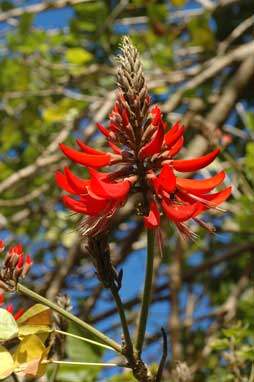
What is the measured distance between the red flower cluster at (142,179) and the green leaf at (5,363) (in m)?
0.17

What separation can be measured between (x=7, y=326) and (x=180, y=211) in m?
0.24

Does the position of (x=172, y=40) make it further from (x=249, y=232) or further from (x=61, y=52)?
(x=249, y=232)

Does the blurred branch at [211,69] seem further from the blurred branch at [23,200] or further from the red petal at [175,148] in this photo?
the red petal at [175,148]

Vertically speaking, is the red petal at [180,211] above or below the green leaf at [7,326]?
above

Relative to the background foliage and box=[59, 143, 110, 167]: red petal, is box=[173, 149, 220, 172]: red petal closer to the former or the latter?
box=[59, 143, 110, 167]: red petal

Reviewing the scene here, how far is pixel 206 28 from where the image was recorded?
2447mm

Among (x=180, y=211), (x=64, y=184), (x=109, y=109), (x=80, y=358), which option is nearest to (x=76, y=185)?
(x=64, y=184)

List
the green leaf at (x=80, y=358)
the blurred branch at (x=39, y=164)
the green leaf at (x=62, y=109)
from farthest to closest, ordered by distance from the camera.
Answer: the green leaf at (x=62, y=109), the blurred branch at (x=39, y=164), the green leaf at (x=80, y=358)

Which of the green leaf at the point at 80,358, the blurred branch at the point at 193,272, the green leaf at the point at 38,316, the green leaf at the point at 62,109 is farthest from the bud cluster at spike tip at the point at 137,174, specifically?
the green leaf at the point at 62,109

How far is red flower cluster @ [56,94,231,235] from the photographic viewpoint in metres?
0.70

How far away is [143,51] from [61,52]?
1.52 feet

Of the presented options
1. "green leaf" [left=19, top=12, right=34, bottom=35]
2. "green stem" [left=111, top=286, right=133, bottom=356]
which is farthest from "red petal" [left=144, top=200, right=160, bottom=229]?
"green leaf" [left=19, top=12, right=34, bottom=35]

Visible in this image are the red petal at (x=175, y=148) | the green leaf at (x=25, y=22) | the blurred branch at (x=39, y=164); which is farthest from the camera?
the green leaf at (x=25, y=22)

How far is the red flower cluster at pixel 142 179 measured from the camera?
27.5 inches
